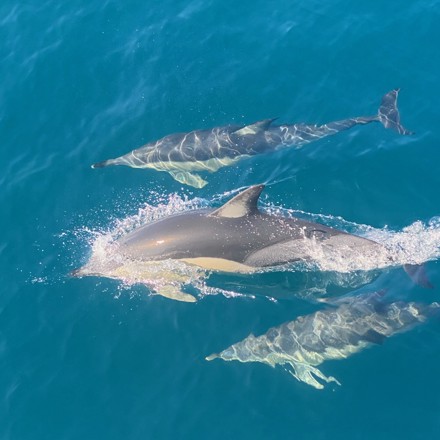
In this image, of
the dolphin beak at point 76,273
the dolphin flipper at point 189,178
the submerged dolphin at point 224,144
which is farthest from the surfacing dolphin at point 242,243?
the submerged dolphin at point 224,144

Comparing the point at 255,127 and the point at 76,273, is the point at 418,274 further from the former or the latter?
the point at 76,273

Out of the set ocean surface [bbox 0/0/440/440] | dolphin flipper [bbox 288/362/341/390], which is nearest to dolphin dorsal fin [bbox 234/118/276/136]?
ocean surface [bbox 0/0/440/440]

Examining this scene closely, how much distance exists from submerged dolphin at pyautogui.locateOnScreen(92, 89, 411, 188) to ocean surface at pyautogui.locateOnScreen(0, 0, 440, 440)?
295 mm

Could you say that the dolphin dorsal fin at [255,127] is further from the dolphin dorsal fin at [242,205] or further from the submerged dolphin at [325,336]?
the submerged dolphin at [325,336]

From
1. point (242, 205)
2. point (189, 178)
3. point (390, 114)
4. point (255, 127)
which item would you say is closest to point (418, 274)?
point (242, 205)

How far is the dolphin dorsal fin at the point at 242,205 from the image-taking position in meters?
12.5

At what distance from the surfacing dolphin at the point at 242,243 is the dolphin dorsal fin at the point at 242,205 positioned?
0.02 metres

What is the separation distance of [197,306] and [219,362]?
1.50m

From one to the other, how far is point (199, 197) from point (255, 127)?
2.53 m

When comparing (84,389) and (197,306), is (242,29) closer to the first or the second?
(197,306)

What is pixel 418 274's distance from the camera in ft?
43.0

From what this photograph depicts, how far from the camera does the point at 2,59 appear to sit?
69.9 feet

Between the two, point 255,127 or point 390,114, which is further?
point 390,114

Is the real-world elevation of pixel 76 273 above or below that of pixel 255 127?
above
